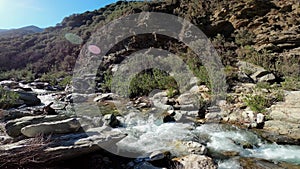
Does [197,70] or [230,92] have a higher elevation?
[197,70]

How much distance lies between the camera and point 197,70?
1012cm

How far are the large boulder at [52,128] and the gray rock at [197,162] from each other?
1828 mm

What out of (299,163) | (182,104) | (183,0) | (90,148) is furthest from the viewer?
(183,0)

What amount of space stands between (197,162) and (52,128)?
7.48 feet

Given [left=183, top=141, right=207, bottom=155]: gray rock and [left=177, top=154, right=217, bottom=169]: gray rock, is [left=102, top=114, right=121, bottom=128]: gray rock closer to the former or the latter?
[left=183, top=141, right=207, bottom=155]: gray rock

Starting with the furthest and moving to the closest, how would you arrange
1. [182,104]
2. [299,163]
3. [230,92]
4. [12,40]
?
[12,40] < [230,92] < [182,104] < [299,163]

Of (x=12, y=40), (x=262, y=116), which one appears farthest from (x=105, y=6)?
(x=262, y=116)

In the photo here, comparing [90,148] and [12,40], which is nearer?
[90,148]

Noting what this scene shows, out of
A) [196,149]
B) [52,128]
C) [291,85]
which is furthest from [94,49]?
[196,149]

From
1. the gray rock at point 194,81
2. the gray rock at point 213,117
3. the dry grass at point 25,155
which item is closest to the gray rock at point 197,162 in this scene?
the dry grass at point 25,155

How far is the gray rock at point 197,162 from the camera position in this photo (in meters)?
3.75

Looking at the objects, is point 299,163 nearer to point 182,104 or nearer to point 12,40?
point 182,104

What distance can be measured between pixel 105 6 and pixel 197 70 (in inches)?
1023

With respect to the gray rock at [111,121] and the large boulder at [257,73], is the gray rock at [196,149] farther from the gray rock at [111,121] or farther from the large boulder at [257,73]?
the large boulder at [257,73]
